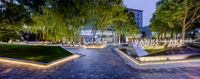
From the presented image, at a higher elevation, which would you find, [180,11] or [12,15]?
[180,11]

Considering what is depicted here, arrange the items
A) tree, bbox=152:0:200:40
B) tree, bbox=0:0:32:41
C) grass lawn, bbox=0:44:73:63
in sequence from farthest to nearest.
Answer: tree, bbox=152:0:200:40
tree, bbox=0:0:32:41
grass lawn, bbox=0:44:73:63

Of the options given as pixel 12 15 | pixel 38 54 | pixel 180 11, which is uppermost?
pixel 180 11

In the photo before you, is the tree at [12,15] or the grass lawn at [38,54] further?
the tree at [12,15]

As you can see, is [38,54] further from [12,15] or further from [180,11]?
[180,11]

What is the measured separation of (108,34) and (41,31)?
2237 cm

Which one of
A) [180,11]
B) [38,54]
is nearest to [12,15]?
[38,54]

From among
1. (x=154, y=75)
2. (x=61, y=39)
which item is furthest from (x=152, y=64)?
(x=61, y=39)

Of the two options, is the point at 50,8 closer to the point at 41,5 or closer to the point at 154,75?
the point at 41,5

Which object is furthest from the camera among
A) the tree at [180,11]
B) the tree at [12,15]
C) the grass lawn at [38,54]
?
the tree at [180,11]

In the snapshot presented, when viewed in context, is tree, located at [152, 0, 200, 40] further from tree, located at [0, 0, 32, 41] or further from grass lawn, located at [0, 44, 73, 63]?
tree, located at [0, 0, 32, 41]

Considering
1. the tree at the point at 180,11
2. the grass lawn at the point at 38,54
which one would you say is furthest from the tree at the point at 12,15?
the tree at the point at 180,11

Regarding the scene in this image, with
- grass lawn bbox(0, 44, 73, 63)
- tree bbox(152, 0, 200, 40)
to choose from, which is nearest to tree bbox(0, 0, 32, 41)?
grass lawn bbox(0, 44, 73, 63)

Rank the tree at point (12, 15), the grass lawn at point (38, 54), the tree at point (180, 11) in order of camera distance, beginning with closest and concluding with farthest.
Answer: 1. the grass lawn at point (38, 54)
2. the tree at point (12, 15)
3. the tree at point (180, 11)

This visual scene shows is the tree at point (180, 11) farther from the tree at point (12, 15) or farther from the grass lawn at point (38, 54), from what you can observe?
the tree at point (12, 15)
